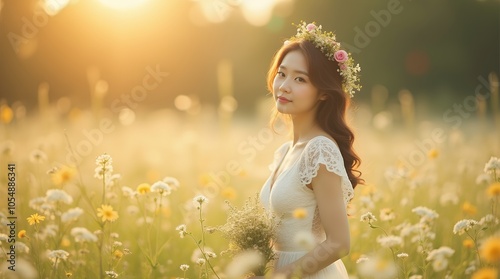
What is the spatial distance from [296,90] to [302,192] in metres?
0.51

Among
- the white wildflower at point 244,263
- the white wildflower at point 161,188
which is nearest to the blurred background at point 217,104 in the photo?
the white wildflower at point 161,188

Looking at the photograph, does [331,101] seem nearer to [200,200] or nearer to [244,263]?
[200,200]

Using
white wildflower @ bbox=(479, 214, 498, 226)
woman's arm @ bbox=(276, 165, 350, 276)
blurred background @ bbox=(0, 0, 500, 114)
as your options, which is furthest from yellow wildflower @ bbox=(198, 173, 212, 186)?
blurred background @ bbox=(0, 0, 500, 114)

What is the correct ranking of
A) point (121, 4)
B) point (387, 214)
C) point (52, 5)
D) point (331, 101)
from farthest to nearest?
point (121, 4), point (52, 5), point (387, 214), point (331, 101)

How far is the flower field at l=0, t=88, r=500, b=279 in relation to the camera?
2678 mm

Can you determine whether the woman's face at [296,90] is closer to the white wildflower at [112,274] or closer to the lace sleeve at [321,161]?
the lace sleeve at [321,161]

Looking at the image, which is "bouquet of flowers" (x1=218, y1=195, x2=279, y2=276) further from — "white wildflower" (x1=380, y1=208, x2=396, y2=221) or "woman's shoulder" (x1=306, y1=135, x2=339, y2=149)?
"white wildflower" (x1=380, y1=208, x2=396, y2=221)

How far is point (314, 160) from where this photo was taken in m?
2.53

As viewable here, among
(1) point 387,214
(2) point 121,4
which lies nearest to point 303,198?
(1) point 387,214

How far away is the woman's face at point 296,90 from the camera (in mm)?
2754

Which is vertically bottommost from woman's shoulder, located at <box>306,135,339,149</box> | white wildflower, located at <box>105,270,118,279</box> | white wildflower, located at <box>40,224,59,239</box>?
white wildflower, located at <box>105,270,118,279</box>

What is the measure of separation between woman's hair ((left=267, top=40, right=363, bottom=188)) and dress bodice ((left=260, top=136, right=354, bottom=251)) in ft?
0.72

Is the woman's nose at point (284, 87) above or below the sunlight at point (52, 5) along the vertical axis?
below

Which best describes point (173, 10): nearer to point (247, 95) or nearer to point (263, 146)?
point (247, 95)
